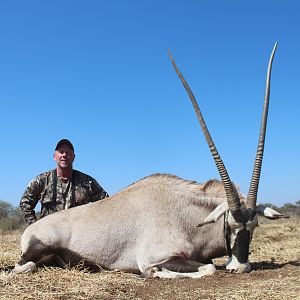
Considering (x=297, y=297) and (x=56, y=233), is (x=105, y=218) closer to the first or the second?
(x=56, y=233)

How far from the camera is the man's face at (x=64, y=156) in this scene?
6809 mm

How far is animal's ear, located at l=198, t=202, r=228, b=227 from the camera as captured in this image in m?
5.31

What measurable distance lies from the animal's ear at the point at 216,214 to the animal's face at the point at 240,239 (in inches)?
3.3

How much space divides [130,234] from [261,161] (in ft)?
5.51

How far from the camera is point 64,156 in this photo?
6.82m

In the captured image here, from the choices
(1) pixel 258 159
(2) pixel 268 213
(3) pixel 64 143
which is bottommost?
(2) pixel 268 213

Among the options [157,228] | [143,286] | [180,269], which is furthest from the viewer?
[157,228]

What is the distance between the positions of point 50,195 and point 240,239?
2.83m

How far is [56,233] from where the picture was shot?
5.57m

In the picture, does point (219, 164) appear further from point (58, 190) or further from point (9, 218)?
point (9, 218)

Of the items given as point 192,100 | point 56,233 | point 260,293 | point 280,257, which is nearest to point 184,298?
point 260,293

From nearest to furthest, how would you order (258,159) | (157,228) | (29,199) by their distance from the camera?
(157,228)
(258,159)
(29,199)

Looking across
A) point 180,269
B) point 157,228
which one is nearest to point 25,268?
point 157,228

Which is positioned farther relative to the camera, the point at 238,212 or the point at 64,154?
the point at 64,154
